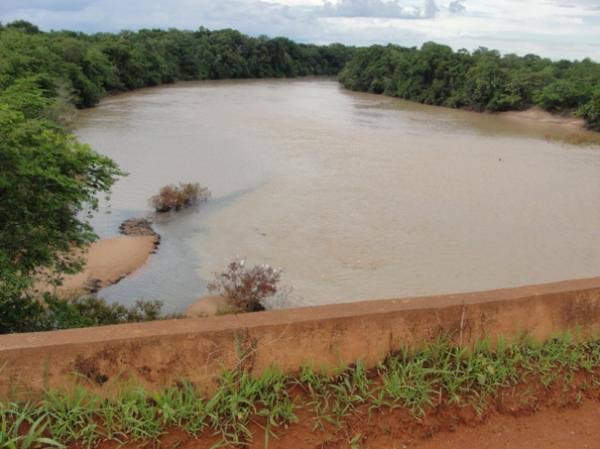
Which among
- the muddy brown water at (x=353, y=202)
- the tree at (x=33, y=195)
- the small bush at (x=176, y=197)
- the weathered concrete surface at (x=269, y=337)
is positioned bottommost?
the muddy brown water at (x=353, y=202)

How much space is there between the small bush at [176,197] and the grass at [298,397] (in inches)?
740

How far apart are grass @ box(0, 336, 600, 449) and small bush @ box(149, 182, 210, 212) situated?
61.7ft

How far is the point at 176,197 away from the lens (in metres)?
21.6

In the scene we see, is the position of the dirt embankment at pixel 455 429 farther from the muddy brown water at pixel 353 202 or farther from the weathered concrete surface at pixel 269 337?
the muddy brown water at pixel 353 202

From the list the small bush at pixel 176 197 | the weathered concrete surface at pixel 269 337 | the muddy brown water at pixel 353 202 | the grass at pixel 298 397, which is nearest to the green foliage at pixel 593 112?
the muddy brown water at pixel 353 202

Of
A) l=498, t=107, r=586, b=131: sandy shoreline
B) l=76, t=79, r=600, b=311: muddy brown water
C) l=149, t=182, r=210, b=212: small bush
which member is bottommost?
l=498, t=107, r=586, b=131: sandy shoreline

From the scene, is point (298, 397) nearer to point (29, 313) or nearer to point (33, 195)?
point (29, 313)

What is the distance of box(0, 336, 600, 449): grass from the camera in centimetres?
274

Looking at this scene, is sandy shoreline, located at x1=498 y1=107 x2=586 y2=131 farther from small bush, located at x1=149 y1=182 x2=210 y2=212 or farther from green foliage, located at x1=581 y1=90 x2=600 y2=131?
small bush, located at x1=149 y1=182 x2=210 y2=212

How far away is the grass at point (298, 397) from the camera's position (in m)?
2.74

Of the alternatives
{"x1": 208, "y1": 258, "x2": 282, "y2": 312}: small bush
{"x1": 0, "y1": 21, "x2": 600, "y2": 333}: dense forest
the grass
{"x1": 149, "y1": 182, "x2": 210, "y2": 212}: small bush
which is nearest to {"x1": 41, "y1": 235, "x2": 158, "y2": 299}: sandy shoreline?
{"x1": 0, "y1": 21, "x2": 600, "y2": 333}: dense forest

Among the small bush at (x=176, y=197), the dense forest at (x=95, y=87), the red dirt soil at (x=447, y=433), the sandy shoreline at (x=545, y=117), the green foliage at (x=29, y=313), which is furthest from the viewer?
the sandy shoreline at (x=545, y=117)

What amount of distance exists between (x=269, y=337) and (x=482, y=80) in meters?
54.3

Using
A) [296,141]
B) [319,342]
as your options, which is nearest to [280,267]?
[319,342]
